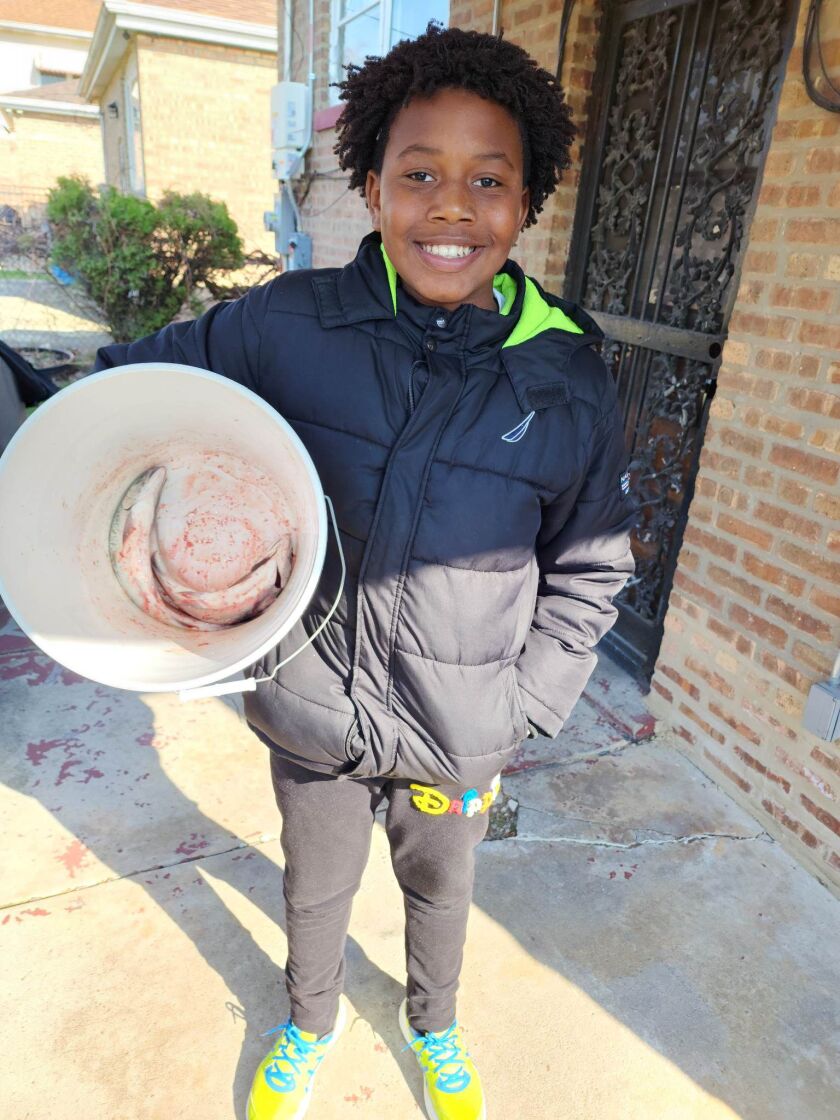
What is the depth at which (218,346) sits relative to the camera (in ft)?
4.62

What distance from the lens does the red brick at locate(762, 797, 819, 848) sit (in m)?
2.49

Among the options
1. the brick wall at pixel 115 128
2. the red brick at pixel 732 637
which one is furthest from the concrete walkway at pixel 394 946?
the brick wall at pixel 115 128

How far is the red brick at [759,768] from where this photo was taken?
8.45 ft

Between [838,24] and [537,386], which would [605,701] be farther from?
[838,24]

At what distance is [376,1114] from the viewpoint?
1750 mm

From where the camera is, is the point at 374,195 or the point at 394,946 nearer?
the point at 374,195

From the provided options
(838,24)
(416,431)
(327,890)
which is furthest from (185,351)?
(838,24)

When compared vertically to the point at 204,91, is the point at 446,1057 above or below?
below

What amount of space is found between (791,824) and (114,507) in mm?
2346

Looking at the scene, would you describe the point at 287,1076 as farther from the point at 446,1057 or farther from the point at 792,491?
the point at 792,491

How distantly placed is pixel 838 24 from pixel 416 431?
1945 mm

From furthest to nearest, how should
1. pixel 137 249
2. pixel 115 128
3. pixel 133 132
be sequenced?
1. pixel 115 128
2. pixel 133 132
3. pixel 137 249

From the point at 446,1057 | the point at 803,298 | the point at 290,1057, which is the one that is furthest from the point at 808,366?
the point at 290,1057

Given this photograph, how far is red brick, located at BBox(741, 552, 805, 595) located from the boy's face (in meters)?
1.62
